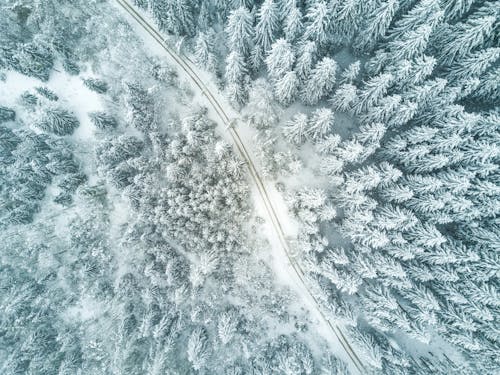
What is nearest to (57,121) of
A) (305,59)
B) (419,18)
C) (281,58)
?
(281,58)

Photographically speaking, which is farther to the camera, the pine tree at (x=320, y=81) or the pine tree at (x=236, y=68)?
the pine tree at (x=236, y=68)

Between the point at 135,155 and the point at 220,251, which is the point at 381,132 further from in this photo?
the point at 135,155

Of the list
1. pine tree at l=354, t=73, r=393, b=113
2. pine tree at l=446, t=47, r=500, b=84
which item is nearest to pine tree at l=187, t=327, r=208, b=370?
pine tree at l=354, t=73, r=393, b=113

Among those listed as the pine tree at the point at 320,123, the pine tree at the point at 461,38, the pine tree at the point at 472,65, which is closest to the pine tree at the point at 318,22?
the pine tree at the point at 320,123

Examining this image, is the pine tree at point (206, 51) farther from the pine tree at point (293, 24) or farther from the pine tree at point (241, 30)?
the pine tree at point (293, 24)

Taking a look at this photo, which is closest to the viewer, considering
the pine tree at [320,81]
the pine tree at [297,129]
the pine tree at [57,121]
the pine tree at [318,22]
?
the pine tree at [318,22]

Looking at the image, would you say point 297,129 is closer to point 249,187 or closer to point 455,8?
point 249,187

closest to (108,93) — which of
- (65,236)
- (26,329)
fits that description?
(65,236)
